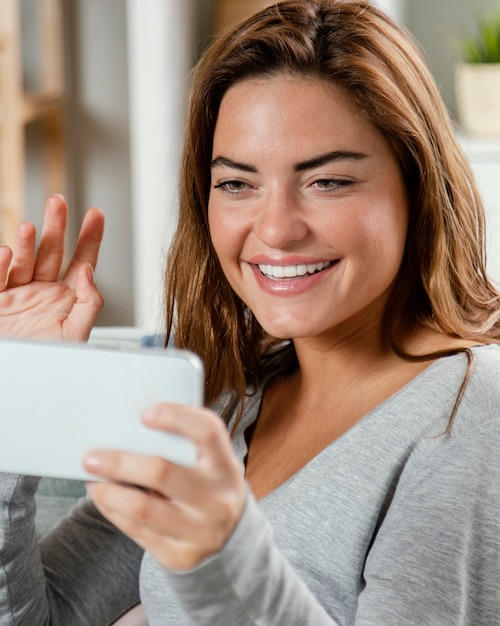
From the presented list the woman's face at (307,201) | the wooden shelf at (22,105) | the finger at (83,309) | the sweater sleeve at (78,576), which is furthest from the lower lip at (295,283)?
the wooden shelf at (22,105)

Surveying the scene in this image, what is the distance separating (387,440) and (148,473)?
18.6 inches

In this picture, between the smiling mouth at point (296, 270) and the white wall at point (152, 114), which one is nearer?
the smiling mouth at point (296, 270)

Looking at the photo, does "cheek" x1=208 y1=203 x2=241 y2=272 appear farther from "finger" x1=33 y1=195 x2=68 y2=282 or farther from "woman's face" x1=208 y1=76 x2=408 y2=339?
"finger" x1=33 y1=195 x2=68 y2=282

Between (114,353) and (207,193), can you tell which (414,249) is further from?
(114,353)

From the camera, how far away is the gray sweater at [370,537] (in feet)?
2.72

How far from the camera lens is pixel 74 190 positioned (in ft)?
12.0

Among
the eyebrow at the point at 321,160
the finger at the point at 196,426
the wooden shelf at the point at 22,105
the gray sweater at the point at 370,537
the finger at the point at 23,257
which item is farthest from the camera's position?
the wooden shelf at the point at 22,105

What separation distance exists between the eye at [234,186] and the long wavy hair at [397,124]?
0.43ft

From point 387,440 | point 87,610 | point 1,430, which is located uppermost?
point 1,430

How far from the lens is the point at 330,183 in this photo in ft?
3.88

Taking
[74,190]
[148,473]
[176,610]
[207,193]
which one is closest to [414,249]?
[207,193]

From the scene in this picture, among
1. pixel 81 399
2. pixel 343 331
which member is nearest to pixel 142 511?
pixel 81 399

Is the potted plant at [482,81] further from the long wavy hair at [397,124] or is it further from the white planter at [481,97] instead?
the long wavy hair at [397,124]

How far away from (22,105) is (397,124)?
7.15ft
